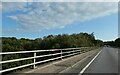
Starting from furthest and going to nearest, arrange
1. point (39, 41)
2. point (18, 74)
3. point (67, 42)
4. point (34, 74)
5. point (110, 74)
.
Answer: point (39, 41), point (67, 42), point (110, 74), point (34, 74), point (18, 74)

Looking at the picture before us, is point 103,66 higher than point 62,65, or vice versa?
point 62,65

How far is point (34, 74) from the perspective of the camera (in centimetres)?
1145

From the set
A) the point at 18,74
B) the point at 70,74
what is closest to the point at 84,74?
the point at 70,74

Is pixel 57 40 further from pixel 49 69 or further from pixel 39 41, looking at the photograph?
pixel 49 69

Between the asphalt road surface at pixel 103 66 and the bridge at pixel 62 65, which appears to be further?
A: the asphalt road surface at pixel 103 66

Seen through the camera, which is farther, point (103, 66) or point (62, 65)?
point (103, 66)

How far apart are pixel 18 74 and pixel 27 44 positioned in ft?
229

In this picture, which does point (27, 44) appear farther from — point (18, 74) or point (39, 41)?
point (18, 74)

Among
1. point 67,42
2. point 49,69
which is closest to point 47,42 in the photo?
point 67,42

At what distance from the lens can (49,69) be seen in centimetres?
1396

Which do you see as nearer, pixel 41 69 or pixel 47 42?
pixel 41 69

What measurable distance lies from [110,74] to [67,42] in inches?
2233

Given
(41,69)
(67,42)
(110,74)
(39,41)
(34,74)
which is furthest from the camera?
(39,41)

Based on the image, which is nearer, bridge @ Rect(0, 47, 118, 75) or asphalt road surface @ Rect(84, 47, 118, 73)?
bridge @ Rect(0, 47, 118, 75)
